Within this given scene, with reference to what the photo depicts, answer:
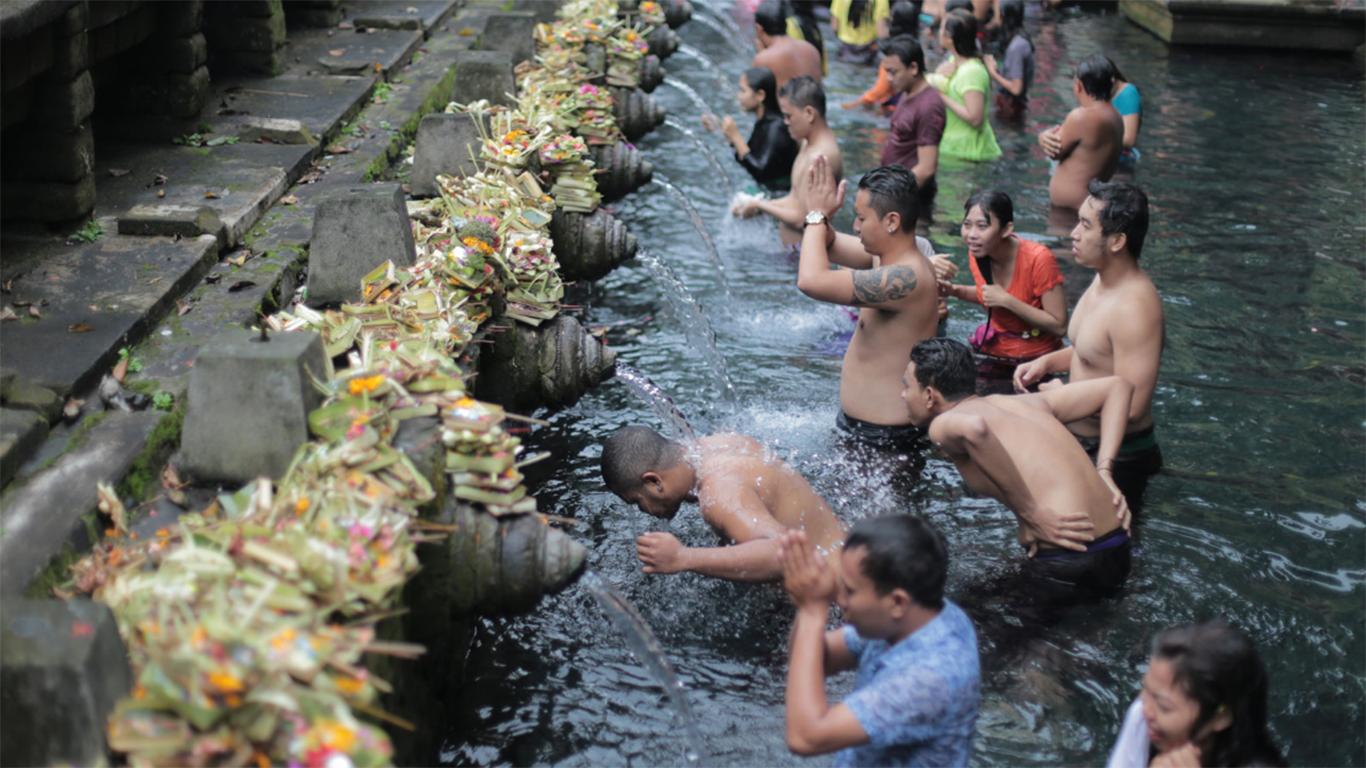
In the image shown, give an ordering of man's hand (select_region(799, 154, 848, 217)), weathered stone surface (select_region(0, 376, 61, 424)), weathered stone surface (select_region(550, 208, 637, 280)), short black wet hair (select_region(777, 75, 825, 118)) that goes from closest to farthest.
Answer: weathered stone surface (select_region(0, 376, 61, 424))
man's hand (select_region(799, 154, 848, 217))
weathered stone surface (select_region(550, 208, 637, 280))
short black wet hair (select_region(777, 75, 825, 118))

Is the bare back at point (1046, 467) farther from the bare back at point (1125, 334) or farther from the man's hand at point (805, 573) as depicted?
the man's hand at point (805, 573)

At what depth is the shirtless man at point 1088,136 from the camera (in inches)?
350

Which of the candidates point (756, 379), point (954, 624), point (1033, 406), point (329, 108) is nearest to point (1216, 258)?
point (756, 379)

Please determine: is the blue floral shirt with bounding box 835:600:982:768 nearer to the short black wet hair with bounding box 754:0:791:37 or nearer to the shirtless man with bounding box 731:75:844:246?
the shirtless man with bounding box 731:75:844:246

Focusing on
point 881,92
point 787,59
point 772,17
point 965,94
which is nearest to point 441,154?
point 787,59

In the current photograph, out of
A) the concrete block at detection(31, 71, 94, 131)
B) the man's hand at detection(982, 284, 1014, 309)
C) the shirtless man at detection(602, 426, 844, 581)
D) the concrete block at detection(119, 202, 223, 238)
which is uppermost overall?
the concrete block at detection(31, 71, 94, 131)

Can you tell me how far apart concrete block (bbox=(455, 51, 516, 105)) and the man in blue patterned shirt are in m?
5.03

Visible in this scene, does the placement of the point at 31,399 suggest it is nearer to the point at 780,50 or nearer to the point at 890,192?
the point at 890,192

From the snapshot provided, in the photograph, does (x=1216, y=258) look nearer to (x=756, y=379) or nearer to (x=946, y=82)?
(x=946, y=82)

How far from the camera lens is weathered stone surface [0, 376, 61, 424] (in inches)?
171

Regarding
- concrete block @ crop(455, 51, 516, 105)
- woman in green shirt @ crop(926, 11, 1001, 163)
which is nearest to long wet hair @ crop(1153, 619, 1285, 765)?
concrete block @ crop(455, 51, 516, 105)

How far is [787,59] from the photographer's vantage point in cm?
1066

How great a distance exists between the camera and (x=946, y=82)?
11.2 metres

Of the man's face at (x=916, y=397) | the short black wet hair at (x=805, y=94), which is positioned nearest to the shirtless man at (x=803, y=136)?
the short black wet hair at (x=805, y=94)
